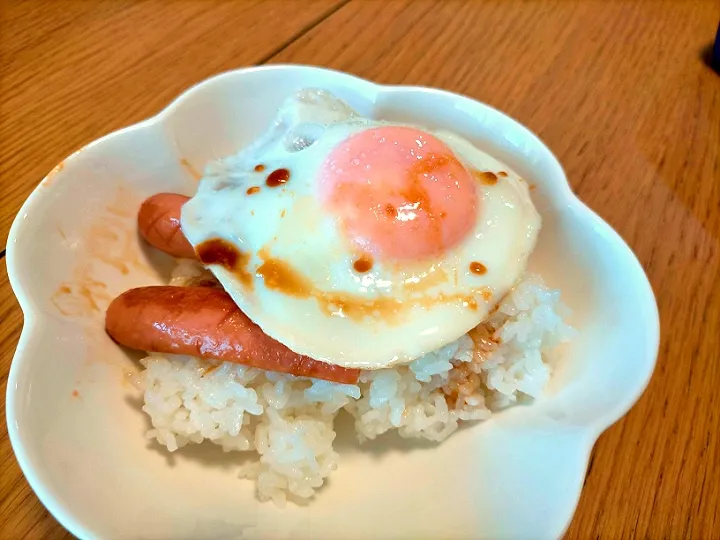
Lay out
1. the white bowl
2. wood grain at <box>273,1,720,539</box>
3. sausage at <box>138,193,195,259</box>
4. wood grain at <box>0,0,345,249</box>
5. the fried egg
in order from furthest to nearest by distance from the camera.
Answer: wood grain at <box>0,0,345,249</box> < sausage at <box>138,193,195,259</box> < wood grain at <box>273,1,720,539</box> < the fried egg < the white bowl

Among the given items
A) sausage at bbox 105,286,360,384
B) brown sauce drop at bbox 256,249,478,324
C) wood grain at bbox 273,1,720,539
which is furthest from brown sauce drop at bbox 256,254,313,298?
wood grain at bbox 273,1,720,539

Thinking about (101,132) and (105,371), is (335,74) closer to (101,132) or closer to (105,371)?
(101,132)

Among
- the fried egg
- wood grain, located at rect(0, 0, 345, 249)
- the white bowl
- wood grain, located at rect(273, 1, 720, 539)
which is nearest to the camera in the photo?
the white bowl

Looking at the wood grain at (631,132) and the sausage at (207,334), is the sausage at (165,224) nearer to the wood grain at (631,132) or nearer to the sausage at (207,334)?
the sausage at (207,334)

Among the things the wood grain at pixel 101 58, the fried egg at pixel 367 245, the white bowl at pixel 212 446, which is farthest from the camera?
the wood grain at pixel 101 58

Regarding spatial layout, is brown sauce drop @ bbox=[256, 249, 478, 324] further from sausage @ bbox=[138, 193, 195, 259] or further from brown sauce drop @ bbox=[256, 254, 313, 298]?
sausage @ bbox=[138, 193, 195, 259]

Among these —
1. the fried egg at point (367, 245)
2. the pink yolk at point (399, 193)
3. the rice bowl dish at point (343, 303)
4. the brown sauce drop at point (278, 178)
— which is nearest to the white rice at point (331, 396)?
the rice bowl dish at point (343, 303)

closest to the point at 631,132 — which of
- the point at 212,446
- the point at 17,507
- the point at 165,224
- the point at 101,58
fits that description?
the point at 165,224
